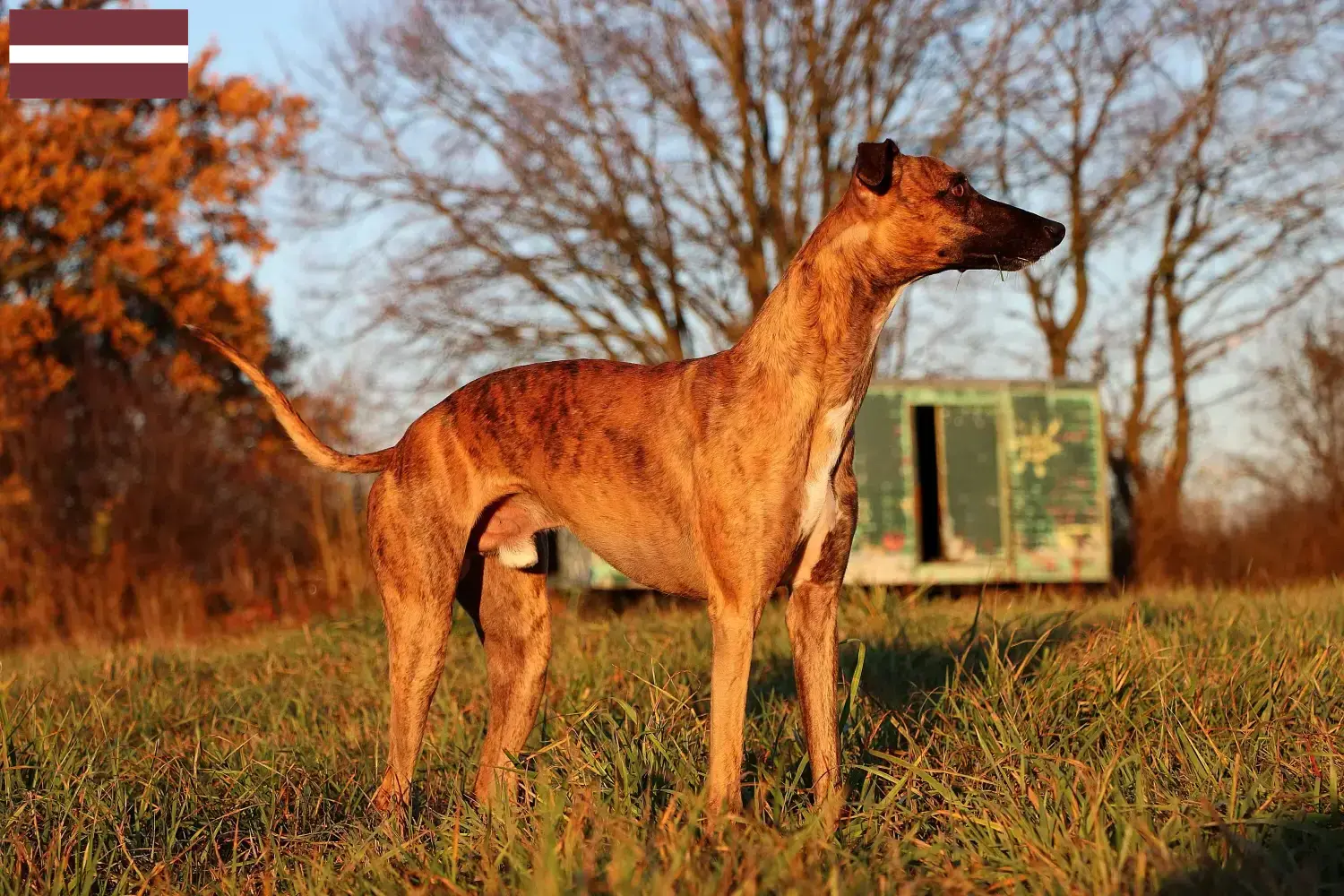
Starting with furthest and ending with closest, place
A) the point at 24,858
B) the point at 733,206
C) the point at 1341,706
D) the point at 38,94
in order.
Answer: the point at 733,206
the point at 38,94
the point at 1341,706
the point at 24,858

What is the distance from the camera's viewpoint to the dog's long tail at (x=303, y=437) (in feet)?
14.6

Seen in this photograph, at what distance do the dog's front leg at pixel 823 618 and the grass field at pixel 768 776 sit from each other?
0.57 ft

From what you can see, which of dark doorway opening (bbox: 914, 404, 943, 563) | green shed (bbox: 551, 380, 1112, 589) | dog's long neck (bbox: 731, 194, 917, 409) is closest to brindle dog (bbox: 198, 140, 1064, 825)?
dog's long neck (bbox: 731, 194, 917, 409)

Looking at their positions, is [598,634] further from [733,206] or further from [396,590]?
[733,206]

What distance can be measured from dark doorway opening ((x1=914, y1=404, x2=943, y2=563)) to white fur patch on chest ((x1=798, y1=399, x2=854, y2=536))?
1049cm

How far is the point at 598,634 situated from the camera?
24.4 feet

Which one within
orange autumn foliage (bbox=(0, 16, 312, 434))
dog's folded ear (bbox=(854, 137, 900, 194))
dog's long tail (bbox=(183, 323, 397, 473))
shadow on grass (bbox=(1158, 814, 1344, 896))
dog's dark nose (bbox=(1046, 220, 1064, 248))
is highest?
orange autumn foliage (bbox=(0, 16, 312, 434))

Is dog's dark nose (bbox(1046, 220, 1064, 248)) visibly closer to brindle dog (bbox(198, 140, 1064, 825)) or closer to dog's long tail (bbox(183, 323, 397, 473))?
brindle dog (bbox(198, 140, 1064, 825))

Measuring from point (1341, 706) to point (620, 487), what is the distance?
8.88ft

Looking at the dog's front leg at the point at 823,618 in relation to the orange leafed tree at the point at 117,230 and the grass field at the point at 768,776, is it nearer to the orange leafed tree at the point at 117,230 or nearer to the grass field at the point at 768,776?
the grass field at the point at 768,776

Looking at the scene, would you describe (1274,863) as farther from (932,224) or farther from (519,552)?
(519,552)

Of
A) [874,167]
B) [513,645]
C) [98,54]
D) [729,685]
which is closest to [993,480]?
[513,645]

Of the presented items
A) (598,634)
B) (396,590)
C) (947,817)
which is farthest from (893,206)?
(598,634)

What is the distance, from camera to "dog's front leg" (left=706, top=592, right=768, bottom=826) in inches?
134
